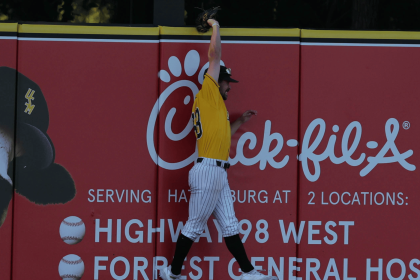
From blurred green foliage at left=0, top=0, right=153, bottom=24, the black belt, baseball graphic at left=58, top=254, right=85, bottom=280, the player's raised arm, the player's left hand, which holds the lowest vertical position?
baseball graphic at left=58, top=254, right=85, bottom=280

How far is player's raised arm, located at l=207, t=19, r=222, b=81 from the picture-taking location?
3.57 metres

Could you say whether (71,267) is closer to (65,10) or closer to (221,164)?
(221,164)

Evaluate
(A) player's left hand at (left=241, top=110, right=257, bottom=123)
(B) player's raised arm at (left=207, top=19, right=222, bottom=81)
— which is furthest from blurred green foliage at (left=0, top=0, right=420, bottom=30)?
(A) player's left hand at (left=241, top=110, right=257, bottom=123)

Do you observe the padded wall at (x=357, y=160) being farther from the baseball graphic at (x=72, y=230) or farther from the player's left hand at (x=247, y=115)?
the baseball graphic at (x=72, y=230)

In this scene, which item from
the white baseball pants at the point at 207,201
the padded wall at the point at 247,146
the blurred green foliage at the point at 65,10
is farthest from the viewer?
the blurred green foliage at the point at 65,10

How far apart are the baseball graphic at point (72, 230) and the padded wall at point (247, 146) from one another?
29.2 inches

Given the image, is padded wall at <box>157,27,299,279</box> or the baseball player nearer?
the baseball player

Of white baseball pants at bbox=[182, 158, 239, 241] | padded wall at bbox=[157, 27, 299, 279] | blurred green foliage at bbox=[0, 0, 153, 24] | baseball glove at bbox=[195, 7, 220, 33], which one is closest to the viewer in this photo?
white baseball pants at bbox=[182, 158, 239, 241]

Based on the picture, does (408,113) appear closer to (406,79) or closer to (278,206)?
(406,79)

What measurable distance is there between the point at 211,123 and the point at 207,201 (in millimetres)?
666

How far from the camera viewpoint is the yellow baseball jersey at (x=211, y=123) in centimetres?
355

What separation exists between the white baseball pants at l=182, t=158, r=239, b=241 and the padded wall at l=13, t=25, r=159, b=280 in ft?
1.59

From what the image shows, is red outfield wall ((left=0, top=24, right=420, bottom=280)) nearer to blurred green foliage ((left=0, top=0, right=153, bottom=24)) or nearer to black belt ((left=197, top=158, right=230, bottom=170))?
black belt ((left=197, top=158, right=230, bottom=170))

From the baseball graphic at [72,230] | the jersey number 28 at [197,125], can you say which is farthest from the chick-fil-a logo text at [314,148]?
the baseball graphic at [72,230]
